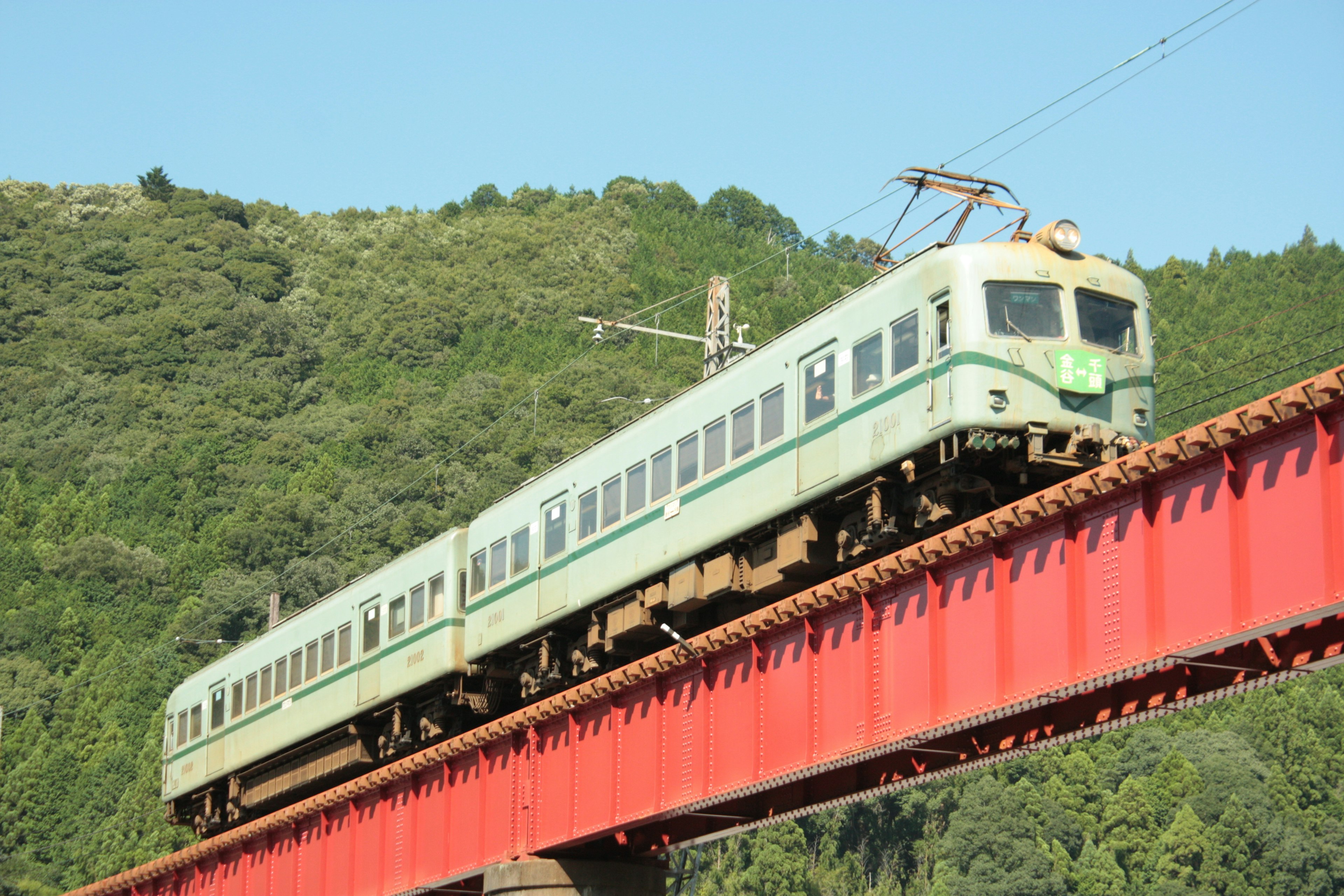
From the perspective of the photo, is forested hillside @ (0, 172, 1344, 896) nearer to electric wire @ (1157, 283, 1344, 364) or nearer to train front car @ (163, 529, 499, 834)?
electric wire @ (1157, 283, 1344, 364)

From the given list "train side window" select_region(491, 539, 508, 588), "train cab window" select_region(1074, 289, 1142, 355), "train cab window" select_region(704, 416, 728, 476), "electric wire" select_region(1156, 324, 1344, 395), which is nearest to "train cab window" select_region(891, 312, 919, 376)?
"train cab window" select_region(1074, 289, 1142, 355)

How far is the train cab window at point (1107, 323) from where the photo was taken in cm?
2161

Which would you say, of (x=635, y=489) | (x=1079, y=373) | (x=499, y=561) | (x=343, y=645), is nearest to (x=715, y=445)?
(x=635, y=489)

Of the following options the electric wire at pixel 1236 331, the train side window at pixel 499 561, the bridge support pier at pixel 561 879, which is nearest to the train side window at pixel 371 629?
the train side window at pixel 499 561

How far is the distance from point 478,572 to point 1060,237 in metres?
13.5

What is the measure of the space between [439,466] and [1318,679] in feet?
203

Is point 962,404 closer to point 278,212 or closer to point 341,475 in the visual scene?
point 341,475

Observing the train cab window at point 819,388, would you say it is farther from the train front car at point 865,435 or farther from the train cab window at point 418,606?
the train cab window at point 418,606

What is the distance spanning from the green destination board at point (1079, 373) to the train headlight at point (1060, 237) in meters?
1.53

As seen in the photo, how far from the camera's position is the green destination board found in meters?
20.9

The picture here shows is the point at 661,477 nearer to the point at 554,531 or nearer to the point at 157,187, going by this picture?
the point at 554,531

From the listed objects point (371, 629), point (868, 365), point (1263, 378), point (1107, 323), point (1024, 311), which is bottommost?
point (1263, 378)

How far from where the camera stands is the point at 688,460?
25.5 meters

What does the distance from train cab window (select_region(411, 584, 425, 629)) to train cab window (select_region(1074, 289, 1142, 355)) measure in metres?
15.5
